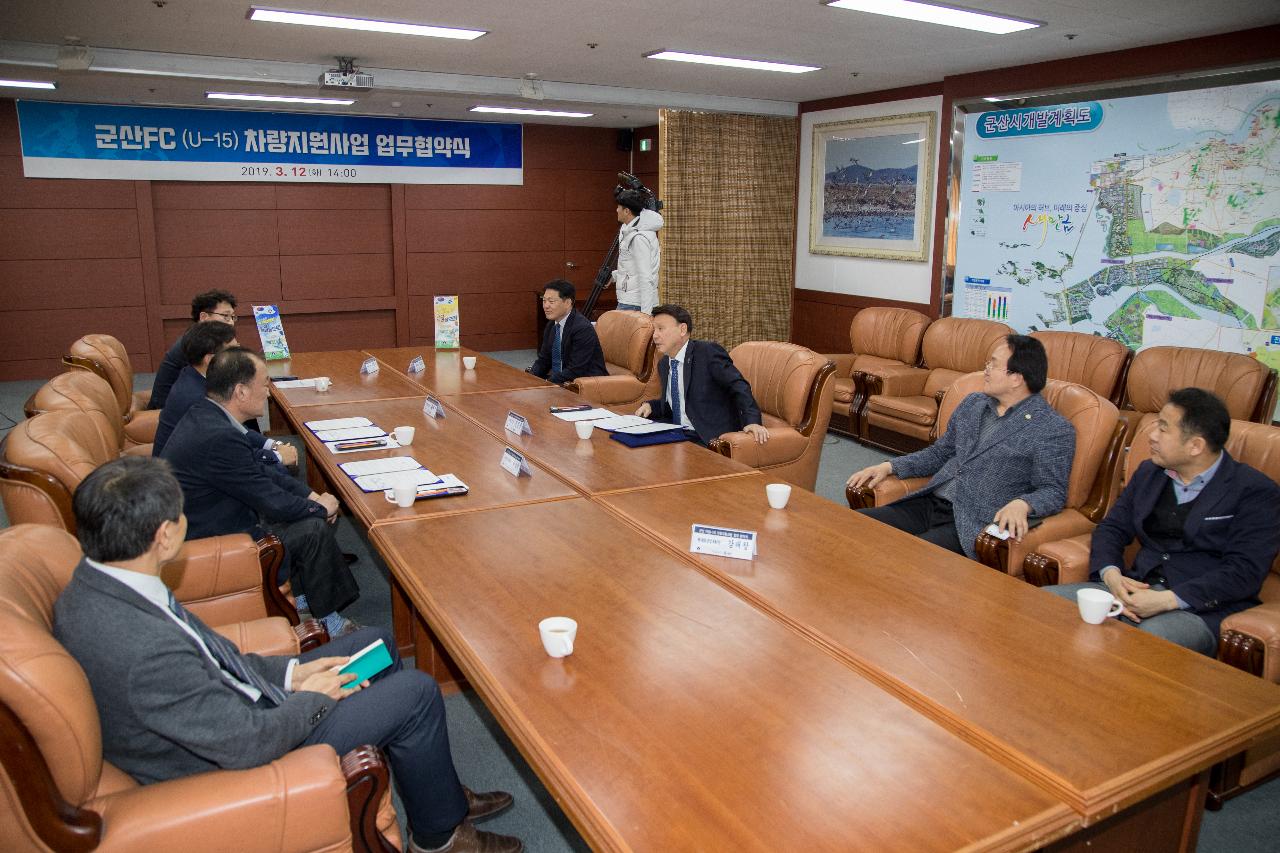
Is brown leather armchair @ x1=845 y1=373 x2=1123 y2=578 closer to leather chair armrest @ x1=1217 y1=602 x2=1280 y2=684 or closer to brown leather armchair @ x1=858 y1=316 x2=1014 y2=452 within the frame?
leather chair armrest @ x1=1217 y1=602 x2=1280 y2=684

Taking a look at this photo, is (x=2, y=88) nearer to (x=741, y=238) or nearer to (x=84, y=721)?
(x=741, y=238)

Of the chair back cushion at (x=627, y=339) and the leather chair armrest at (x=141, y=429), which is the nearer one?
the leather chair armrest at (x=141, y=429)

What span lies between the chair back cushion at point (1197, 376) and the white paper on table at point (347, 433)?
3858 mm

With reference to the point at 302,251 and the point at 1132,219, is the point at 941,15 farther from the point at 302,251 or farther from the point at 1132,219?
the point at 302,251

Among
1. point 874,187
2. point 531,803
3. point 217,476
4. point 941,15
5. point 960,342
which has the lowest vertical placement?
point 531,803

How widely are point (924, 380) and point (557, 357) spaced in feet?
8.95

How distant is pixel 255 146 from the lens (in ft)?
30.8

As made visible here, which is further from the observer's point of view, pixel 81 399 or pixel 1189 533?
pixel 81 399

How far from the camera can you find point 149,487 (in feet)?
5.70

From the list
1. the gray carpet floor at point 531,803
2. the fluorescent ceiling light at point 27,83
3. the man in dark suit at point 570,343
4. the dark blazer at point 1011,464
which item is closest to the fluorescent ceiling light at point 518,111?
the fluorescent ceiling light at point 27,83

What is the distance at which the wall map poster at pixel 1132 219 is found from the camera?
5.07 m

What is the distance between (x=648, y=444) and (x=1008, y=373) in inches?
56.1

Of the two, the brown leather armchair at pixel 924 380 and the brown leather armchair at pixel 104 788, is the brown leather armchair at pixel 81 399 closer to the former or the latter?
the brown leather armchair at pixel 104 788

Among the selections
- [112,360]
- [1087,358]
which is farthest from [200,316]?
[1087,358]
